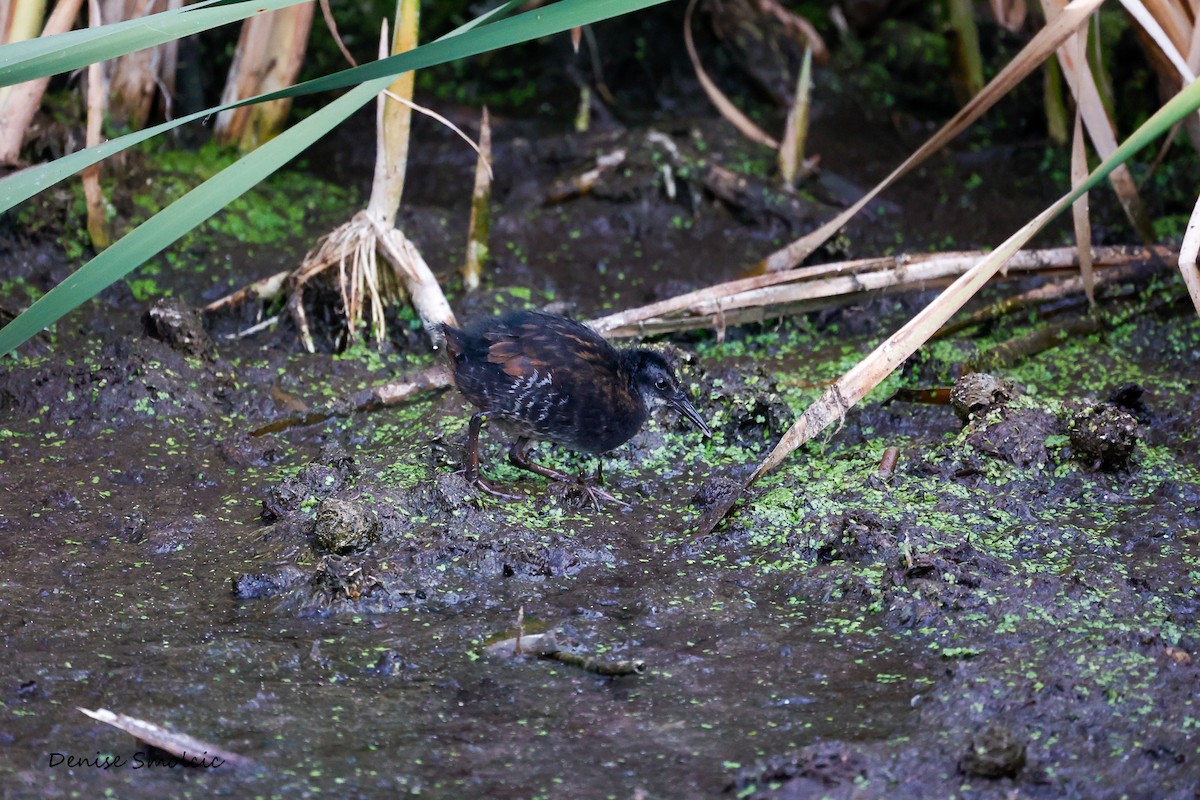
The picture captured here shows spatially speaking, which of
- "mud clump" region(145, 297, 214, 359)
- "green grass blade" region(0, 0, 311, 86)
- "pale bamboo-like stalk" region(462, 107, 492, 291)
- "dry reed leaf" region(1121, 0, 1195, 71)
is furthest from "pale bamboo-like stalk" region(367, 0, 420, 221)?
"dry reed leaf" region(1121, 0, 1195, 71)

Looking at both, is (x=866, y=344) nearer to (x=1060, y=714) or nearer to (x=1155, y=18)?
(x=1155, y=18)

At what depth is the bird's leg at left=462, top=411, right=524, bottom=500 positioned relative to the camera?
4.61 meters

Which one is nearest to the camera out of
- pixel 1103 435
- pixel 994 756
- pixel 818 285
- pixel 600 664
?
pixel 994 756

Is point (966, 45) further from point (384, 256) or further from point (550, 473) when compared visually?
point (550, 473)

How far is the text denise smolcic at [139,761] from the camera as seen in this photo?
299cm

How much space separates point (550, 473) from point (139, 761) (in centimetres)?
211

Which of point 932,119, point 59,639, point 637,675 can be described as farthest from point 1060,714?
point 932,119

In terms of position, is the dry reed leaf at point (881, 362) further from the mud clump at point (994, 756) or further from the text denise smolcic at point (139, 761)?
the text denise smolcic at point (139, 761)

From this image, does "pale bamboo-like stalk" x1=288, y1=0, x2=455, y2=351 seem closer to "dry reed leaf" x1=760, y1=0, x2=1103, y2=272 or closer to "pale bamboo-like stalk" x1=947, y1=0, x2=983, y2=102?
"dry reed leaf" x1=760, y1=0, x2=1103, y2=272

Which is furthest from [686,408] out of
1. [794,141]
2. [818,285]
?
[794,141]

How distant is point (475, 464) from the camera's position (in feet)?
15.4

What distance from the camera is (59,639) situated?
3592 mm

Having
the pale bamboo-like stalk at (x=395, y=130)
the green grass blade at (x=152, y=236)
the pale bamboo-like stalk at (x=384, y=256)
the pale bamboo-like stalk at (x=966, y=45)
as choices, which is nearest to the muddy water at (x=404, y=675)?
the green grass blade at (x=152, y=236)

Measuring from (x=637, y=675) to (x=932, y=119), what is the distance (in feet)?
19.1
